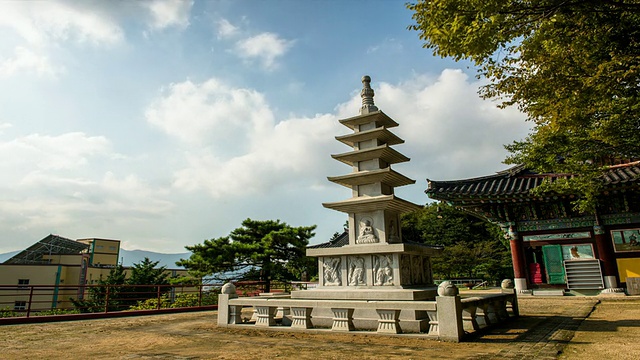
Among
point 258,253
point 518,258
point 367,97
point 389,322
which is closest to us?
point 389,322

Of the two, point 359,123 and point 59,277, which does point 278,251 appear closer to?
point 359,123

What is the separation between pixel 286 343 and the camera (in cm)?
773

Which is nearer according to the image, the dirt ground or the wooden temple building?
the dirt ground

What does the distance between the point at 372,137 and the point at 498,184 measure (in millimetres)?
10140

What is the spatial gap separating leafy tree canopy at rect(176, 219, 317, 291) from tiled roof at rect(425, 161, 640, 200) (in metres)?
7.70

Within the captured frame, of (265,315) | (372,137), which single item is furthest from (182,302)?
Answer: (372,137)

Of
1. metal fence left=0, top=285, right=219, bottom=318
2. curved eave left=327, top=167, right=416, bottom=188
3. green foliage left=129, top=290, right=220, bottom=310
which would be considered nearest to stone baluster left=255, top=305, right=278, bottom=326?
curved eave left=327, top=167, right=416, bottom=188

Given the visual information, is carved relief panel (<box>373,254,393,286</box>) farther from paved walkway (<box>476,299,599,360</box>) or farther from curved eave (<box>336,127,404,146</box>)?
curved eave (<box>336,127,404,146</box>)

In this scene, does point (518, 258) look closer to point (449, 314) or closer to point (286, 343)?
point (449, 314)

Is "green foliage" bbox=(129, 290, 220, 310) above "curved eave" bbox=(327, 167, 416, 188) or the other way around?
the other way around

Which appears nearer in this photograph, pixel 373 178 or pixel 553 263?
pixel 373 178

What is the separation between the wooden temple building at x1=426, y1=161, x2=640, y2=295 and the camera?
16.3m

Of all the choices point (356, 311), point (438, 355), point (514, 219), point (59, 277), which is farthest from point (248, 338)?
point (59, 277)

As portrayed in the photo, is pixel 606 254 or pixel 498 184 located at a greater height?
pixel 498 184
